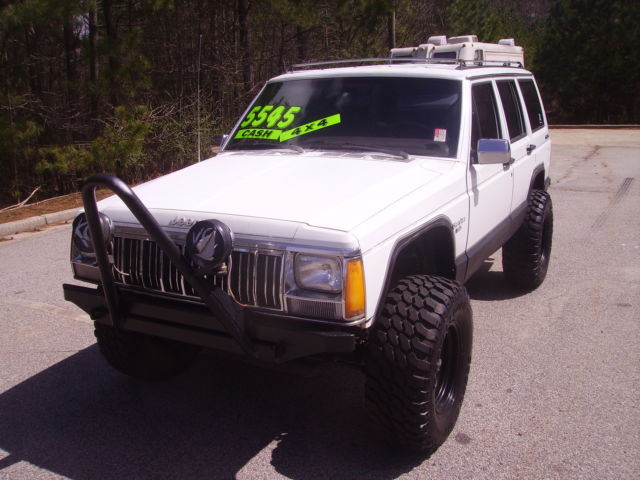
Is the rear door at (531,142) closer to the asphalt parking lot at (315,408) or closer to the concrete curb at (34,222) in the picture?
the asphalt parking lot at (315,408)

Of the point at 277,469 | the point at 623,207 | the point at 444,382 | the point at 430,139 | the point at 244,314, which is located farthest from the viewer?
the point at 623,207

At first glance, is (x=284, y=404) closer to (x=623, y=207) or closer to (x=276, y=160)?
(x=276, y=160)

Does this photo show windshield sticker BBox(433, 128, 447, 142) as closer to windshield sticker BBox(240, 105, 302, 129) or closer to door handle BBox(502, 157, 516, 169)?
door handle BBox(502, 157, 516, 169)

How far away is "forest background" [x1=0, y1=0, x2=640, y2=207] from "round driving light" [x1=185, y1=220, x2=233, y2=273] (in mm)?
3340

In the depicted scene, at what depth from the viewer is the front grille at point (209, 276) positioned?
2.87 m

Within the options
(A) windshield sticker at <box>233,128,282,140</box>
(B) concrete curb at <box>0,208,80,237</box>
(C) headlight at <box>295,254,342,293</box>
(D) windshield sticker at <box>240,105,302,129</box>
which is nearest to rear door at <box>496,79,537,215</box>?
(D) windshield sticker at <box>240,105,302,129</box>

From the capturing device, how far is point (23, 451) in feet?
10.9

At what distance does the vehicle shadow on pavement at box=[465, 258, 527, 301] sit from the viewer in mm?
5586

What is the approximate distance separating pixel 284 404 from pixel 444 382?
942mm

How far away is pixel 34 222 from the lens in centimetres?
875

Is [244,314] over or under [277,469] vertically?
over

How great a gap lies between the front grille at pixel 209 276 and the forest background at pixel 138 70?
9.65 ft

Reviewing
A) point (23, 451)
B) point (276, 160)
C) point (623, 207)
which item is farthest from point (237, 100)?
point (23, 451)

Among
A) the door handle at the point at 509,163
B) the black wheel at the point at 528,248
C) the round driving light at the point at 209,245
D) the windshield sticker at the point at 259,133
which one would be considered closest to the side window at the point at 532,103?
the black wheel at the point at 528,248
